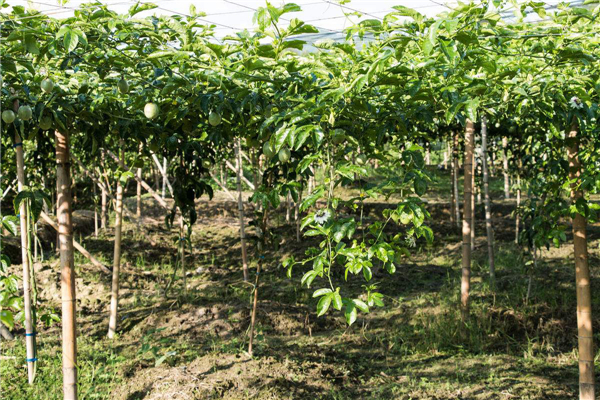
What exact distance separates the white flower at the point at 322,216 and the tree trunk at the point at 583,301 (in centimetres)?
173

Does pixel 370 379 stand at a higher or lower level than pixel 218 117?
lower

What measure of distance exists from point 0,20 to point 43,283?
4.26m

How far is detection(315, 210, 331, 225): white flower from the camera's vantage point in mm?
1906

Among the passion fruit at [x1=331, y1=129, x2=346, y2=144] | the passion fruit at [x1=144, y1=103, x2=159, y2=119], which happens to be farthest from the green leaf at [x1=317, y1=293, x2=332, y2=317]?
the passion fruit at [x1=144, y1=103, x2=159, y2=119]

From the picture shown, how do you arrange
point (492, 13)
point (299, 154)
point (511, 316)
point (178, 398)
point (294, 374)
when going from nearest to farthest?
point (492, 13) < point (299, 154) < point (178, 398) < point (294, 374) < point (511, 316)

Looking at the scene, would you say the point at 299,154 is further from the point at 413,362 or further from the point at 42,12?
the point at 413,362

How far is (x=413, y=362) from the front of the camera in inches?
151

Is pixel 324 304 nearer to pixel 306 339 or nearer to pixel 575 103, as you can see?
pixel 575 103

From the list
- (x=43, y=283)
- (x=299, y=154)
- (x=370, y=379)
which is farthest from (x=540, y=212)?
(x=43, y=283)

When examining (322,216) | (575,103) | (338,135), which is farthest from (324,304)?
(575,103)

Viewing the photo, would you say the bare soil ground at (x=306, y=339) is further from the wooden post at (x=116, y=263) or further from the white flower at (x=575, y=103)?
the white flower at (x=575, y=103)

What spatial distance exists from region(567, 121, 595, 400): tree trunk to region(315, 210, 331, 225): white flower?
5.67ft

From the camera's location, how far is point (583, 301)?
9.89 feet

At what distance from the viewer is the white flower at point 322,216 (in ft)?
6.25
